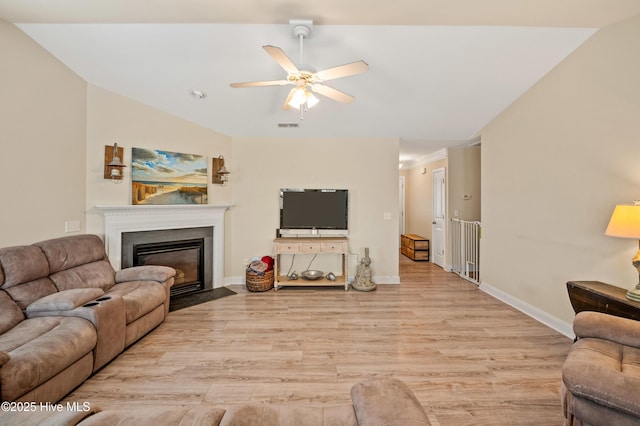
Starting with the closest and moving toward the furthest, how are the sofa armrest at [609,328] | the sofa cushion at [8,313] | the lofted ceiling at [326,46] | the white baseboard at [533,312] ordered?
the sofa armrest at [609,328] → the sofa cushion at [8,313] → the lofted ceiling at [326,46] → the white baseboard at [533,312]

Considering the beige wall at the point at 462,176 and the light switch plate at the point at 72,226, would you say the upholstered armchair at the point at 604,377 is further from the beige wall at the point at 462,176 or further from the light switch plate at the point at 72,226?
the light switch plate at the point at 72,226

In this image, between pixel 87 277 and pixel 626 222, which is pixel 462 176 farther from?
pixel 87 277

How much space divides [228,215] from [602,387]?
4565 mm

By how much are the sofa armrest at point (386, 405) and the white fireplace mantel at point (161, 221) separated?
3549 mm

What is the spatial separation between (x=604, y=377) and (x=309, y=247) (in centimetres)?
338

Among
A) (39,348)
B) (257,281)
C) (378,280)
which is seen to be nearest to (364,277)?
(378,280)

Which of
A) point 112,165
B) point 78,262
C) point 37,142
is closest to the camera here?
point 37,142

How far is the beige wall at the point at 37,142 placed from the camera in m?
2.53

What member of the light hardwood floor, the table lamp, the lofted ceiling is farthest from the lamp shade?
the lofted ceiling

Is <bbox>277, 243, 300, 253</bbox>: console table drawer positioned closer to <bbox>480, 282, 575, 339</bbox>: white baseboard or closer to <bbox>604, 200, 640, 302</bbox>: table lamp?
<bbox>480, 282, 575, 339</bbox>: white baseboard

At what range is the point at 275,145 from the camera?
473 centimetres

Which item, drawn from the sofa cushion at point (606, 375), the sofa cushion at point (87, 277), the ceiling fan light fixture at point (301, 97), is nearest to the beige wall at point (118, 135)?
the sofa cushion at point (87, 277)

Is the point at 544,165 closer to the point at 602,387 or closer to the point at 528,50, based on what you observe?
the point at 528,50

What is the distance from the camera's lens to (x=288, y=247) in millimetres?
4352
